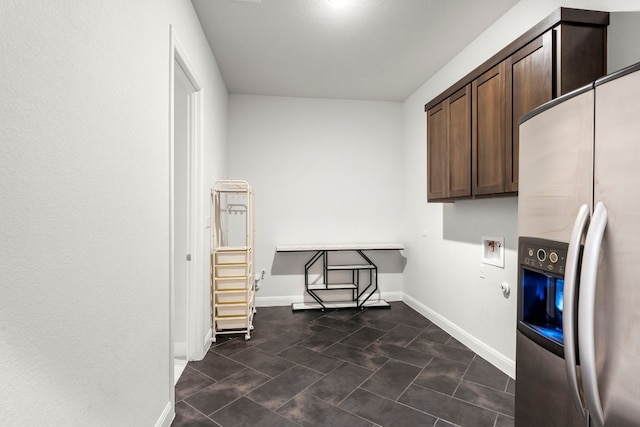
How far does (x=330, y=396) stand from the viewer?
208cm

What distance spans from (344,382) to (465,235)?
1723 mm

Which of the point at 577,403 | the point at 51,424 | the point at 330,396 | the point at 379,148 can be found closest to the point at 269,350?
the point at 330,396

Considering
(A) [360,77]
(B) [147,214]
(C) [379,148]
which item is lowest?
(B) [147,214]

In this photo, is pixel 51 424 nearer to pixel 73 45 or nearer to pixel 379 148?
pixel 73 45

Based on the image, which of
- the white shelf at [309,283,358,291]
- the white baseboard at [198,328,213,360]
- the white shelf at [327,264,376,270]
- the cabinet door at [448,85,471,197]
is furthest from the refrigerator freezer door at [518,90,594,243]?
the white shelf at [309,283,358,291]

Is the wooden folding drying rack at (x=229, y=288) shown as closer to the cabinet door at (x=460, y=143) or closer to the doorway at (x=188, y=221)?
the doorway at (x=188, y=221)

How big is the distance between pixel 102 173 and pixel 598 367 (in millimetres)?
1695

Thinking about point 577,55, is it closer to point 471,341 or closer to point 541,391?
point 541,391

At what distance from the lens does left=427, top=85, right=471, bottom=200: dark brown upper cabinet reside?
2482 millimetres

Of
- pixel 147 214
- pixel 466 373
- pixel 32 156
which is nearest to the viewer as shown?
pixel 32 156

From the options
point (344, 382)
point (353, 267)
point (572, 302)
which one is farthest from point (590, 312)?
point (353, 267)

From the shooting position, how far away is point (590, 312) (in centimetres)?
88

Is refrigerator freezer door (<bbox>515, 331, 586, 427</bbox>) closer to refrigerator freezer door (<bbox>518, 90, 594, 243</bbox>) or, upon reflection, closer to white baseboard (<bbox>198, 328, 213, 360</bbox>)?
refrigerator freezer door (<bbox>518, 90, 594, 243</bbox>)

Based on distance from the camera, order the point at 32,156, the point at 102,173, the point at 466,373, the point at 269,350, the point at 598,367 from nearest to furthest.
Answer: the point at 32,156 < the point at 598,367 < the point at 102,173 < the point at 466,373 < the point at 269,350
